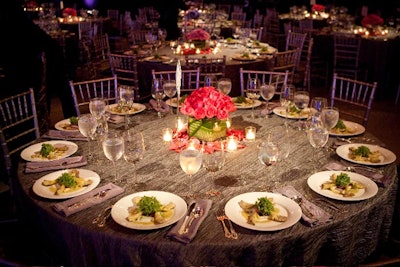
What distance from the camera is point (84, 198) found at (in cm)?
200

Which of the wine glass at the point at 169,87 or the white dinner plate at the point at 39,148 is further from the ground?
the wine glass at the point at 169,87

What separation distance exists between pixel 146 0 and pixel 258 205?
468 inches

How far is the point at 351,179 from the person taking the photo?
218 centimetres

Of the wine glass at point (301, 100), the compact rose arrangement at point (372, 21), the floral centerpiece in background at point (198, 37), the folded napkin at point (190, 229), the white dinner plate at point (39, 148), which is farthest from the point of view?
the compact rose arrangement at point (372, 21)

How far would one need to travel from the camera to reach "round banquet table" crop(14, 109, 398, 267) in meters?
1.71

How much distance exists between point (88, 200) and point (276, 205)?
84 centimetres

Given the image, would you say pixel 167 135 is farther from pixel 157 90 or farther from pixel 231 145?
pixel 157 90

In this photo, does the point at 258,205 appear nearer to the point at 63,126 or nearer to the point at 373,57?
the point at 63,126

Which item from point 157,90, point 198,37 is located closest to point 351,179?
point 157,90

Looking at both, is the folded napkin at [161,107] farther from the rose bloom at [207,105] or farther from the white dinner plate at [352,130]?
the white dinner plate at [352,130]

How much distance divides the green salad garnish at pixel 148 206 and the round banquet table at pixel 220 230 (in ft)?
0.31

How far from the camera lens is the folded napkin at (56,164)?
228 centimetres

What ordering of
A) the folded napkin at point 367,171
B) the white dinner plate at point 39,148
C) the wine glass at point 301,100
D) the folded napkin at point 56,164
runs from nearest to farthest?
the folded napkin at point 367,171
the folded napkin at point 56,164
the white dinner plate at point 39,148
the wine glass at point 301,100

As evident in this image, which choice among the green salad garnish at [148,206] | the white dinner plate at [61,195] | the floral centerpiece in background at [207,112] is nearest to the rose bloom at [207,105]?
the floral centerpiece in background at [207,112]
